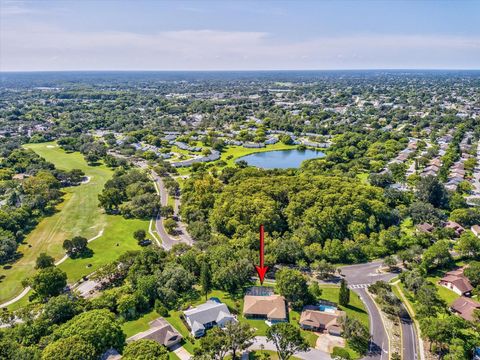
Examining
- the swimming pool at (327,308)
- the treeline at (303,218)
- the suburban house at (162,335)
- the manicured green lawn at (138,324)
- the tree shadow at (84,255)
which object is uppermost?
the treeline at (303,218)

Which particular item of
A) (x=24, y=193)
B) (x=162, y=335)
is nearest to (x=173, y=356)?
(x=162, y=335)

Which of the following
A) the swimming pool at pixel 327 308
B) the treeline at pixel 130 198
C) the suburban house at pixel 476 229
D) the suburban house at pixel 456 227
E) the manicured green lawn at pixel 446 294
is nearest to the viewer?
the swimming pool at pixel 327 308

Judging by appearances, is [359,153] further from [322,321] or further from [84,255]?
[84,255]

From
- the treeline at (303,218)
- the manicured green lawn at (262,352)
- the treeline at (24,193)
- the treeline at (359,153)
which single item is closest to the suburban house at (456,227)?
the treeline at (303,218)

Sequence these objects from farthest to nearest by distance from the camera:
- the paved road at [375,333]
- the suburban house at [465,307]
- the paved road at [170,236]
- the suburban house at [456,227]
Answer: the suburban house at [456,227] → the paved road at [170,236] → the suburban house at [465,307] → the paved road at [375,333]

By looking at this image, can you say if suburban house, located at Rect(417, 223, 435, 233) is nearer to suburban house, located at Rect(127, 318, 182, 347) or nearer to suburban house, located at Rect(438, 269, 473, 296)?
suburban house, located at Rect(438, 269, 473, 296)

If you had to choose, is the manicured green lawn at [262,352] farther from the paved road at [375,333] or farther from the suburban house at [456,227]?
the suburban house at [456,227]

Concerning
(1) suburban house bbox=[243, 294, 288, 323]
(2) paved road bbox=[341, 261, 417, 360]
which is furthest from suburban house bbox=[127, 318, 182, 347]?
(2) paved road bbox=[341, 261, 417, 360]

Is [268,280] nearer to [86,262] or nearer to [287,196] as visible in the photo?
[287,196]
